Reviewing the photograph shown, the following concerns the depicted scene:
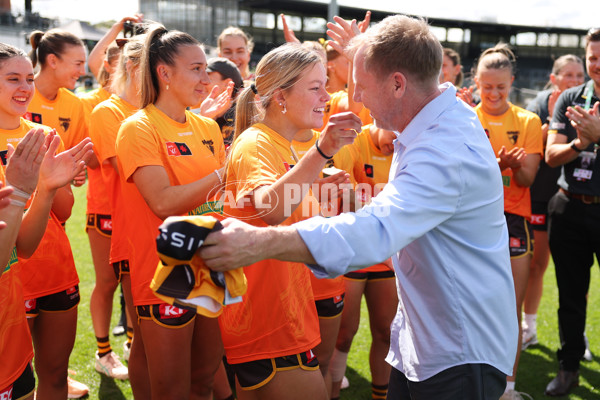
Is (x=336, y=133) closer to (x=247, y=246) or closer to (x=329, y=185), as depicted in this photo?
(x=329, y=185)

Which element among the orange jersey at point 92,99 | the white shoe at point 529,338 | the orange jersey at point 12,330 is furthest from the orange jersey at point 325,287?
the white shoe at point 529,338

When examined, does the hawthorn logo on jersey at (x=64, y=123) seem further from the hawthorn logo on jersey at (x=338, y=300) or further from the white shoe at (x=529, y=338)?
the white shoe at (x=529, y=338)

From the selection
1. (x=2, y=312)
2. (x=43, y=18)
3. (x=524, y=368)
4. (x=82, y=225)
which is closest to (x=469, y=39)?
(x=43, y=18)

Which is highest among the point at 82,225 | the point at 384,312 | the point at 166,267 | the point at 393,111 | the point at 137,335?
the point at 393,111

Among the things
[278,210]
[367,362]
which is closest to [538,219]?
[367,362]

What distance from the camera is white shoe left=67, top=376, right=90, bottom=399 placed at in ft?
12.3

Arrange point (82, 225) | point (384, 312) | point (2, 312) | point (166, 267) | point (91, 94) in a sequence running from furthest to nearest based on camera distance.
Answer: point (82, 225) → point (91, 94) → point (384, 312) → point (2, 312) → point (166, 267)

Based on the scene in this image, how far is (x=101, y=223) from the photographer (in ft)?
13.9

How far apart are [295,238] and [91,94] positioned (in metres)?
4.01

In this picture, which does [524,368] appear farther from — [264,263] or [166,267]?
[166,267]

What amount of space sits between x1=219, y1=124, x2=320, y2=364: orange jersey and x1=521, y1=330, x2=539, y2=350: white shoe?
334 cm

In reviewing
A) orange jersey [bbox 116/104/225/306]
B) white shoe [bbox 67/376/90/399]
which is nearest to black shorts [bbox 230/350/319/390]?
orange jersey [bbox 116/104/225/306]

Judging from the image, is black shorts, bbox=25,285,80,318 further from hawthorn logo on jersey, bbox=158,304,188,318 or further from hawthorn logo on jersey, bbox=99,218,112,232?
hawthorn logo on jersey, bbox=99,218,112,232

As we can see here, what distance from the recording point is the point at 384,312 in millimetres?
3707
